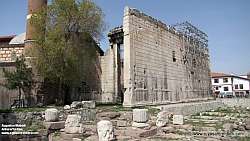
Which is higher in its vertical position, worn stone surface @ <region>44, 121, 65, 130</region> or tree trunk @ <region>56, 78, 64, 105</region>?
tree trunk @ <region>56, 78, 64, 105</region>

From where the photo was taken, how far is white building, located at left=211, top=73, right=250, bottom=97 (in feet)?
199

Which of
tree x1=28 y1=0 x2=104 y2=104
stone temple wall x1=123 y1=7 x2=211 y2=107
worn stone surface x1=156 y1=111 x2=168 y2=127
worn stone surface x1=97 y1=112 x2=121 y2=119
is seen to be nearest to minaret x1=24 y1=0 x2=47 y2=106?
tree x1=28 y1=0 x2=104 y2=104

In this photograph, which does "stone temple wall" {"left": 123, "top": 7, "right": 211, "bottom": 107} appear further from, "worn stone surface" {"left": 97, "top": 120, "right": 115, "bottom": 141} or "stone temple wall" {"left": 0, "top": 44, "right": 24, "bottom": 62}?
"stone temple wall" {"left": 0, "top": 44, "right": 24, "bottom": 62}

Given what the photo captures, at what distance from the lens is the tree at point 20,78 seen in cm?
2091

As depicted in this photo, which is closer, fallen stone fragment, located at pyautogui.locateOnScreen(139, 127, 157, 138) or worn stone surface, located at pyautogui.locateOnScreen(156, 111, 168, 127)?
fallen stone fragment, located at pyautogui.locateOnScreen(139, 127, 157, 138)

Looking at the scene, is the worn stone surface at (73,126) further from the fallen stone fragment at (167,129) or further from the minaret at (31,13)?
the minaret at (31,13)

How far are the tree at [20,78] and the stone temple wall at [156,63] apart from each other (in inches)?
289

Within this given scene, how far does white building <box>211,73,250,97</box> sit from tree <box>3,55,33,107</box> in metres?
45.9

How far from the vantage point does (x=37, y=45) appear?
2203 centimetres

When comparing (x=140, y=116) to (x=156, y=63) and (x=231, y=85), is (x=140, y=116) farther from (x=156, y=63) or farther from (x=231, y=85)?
(x=231, y=85)

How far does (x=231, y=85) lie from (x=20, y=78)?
5026cm

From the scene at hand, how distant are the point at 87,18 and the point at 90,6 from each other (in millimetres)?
947

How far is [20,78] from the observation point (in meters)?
21.2

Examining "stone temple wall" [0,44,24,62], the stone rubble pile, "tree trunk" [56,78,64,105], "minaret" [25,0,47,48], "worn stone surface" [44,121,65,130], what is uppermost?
"minaret" [25,0,47,48]
